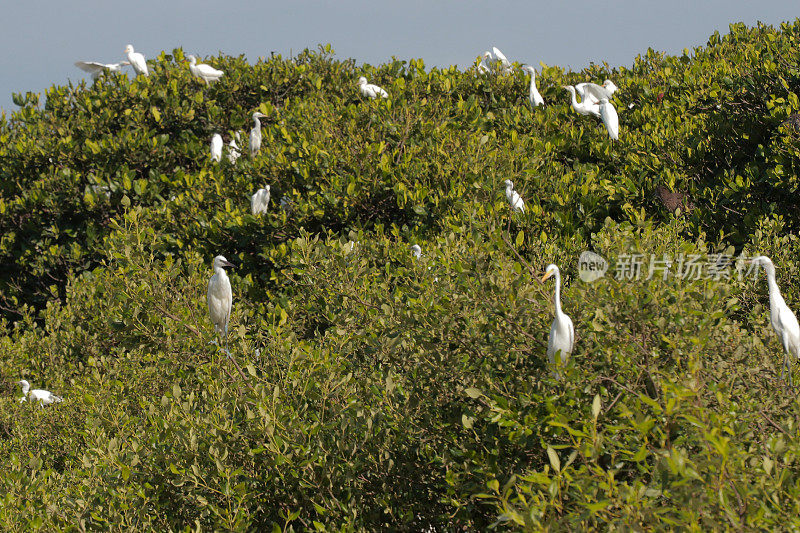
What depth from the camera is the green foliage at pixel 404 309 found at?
3.01 meters

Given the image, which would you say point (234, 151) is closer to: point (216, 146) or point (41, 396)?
point (216, 146)

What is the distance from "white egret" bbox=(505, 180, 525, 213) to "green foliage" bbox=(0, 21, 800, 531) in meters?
0.23

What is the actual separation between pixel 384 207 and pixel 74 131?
7.10 metres

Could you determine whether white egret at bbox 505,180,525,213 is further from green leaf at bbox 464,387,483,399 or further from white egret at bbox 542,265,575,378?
green leaf at bbox 464,387,483,399

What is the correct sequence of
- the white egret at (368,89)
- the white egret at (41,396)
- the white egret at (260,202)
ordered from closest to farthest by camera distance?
the white egret at (41,396) < the white egret at (260,202) < the white egret at (368,89)

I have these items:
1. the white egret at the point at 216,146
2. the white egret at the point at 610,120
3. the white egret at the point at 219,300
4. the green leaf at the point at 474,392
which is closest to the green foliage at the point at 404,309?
the green leaf at the point at 474,392

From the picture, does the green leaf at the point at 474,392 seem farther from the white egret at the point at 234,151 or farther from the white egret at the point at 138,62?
the white egret at the point at 138,62

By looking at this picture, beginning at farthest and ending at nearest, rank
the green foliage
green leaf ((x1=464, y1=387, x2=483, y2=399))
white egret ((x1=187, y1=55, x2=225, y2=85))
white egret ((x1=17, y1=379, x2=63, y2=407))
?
1. white egret ((x1=187, y1=55, x2=225, y2=85))
2. white egret ((x1=17, y1=379, x2=63, y2=407))
3. green leaf ((x1=464, y1=387, x2=483, y2=399))
4. the green foliage

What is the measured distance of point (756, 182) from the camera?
7906 millimetres

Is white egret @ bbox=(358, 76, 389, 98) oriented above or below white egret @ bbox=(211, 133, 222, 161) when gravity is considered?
above

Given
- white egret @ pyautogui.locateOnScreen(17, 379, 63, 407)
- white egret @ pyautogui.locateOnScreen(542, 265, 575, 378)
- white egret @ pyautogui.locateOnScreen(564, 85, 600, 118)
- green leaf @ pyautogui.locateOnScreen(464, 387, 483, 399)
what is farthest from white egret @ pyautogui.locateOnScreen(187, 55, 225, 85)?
green leaf @ pyautogui.locateOnScreen(464, 387, 483, 399)

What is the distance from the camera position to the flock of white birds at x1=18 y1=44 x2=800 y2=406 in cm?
363

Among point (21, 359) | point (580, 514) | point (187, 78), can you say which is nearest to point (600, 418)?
point (580, 514)

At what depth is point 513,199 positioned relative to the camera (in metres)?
8.20
